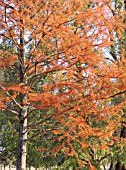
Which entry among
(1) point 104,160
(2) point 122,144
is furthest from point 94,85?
(1) point 104,160

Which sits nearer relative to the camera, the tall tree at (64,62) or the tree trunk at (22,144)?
the tall tree at (64,62)

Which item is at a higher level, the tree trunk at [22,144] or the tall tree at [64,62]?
the tall tree at [64,62]

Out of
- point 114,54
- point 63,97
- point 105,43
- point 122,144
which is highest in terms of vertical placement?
point 114,54

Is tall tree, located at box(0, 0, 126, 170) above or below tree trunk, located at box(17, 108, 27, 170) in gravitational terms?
above

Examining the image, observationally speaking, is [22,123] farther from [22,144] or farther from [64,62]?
[64,62]

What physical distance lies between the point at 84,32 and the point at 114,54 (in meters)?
5.91

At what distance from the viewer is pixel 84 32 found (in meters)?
6.46

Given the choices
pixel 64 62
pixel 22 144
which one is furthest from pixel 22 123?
pixel 64 62

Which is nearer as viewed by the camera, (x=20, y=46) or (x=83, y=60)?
(x=83, y=60)

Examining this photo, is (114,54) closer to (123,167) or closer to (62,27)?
(123,167)

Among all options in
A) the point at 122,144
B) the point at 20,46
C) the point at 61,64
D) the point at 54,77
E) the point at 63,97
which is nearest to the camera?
the point at 63,97

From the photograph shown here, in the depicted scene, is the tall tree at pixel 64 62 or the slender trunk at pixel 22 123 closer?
the tall tree at pixel 64 62

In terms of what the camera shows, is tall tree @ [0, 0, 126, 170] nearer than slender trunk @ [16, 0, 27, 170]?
Yes

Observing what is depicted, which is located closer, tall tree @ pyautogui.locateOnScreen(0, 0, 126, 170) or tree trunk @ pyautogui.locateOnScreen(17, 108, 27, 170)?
tall tree @ pyautogui.locateOnScreen(0, 0, 126, 170)
